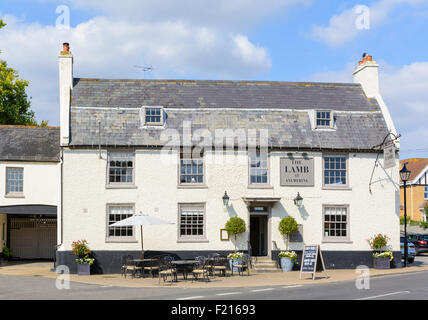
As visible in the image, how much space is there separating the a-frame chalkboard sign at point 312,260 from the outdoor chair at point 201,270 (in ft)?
12.4

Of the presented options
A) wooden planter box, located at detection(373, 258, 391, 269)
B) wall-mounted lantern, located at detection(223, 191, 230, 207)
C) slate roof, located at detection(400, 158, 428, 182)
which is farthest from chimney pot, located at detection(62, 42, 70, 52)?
slate roof, located at detection(400, 158, 428, 182)

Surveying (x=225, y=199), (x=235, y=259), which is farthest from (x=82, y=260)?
(x=225, y=199)

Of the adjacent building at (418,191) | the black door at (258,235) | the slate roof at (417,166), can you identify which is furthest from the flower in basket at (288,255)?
the slate roof at (417,166)

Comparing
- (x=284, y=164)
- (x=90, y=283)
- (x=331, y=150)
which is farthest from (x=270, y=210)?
(x=90, y=283)

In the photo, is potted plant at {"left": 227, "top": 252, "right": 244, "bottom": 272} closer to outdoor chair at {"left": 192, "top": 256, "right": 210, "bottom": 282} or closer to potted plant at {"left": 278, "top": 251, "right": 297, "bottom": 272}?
outdoor chair at {"left": 192, "top": 256, "right": 210, "bottom": 282}

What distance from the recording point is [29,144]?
30.1m

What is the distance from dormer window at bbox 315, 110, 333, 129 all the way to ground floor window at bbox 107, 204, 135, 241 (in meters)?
9.82

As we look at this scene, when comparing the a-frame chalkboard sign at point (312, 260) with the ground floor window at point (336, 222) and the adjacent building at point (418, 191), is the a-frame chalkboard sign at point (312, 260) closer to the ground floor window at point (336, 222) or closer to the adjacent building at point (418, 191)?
the ground floor window at point (336, 222)

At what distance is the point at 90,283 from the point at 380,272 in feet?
40.1

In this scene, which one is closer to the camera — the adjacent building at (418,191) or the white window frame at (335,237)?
the white window frame at (335,237)

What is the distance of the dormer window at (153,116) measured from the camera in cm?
2608

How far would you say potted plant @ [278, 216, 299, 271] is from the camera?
25.0 metres

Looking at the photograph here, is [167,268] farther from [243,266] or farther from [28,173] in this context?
[28,173]

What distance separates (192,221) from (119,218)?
130 inches
